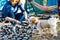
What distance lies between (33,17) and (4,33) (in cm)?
41

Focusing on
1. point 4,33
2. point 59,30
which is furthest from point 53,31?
point 4,33

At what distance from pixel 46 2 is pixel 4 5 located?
0.52m

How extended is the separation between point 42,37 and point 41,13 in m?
0.30

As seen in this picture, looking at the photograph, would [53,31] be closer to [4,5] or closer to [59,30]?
[59,30]

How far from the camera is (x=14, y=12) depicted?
8.68 m

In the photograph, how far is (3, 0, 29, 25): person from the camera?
867cm

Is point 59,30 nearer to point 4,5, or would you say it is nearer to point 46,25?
point 46,25

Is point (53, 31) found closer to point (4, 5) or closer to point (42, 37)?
point (42, 37)

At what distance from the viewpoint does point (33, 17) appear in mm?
8680

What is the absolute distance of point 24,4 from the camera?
8672 millimetres

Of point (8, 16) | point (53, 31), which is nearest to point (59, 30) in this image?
point (53, 31)

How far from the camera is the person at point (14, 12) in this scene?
28.5ft

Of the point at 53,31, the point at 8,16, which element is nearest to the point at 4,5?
the point at 8,16

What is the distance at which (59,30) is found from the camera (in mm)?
8680
